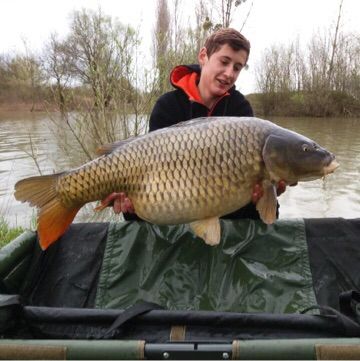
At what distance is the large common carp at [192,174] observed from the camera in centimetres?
111

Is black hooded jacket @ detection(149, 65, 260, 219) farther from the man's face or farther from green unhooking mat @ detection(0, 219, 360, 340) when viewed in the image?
green unhooking mat @ detection(0, 219, 360, 340)

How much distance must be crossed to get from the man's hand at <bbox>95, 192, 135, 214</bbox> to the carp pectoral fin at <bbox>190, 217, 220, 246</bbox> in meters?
0.23

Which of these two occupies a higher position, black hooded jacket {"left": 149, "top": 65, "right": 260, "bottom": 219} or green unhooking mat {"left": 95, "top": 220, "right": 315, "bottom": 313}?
black hooded jacket {"left": 149, "top": 65, "right": 260, "bottom": 219}

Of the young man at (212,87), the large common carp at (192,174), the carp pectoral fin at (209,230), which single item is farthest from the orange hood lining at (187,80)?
the carp pectoral fin at (209,230)

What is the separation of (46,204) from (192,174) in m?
0.42

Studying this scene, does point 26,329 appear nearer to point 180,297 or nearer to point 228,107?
point 180,297

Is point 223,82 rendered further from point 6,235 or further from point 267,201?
point 6,235

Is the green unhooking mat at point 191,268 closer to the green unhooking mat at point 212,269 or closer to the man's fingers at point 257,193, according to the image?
the green unhooking mat at point 212,269

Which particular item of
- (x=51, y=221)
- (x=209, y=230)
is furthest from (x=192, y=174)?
(x=51, y=221)

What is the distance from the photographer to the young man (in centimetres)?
148

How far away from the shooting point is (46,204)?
117 cm

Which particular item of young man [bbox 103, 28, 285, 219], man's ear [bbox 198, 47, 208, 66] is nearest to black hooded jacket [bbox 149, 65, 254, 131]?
young man [bbox 103, 28, 285, 219]

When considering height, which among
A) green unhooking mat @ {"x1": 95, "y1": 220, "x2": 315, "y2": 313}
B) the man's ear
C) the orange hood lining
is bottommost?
green unhooking mat @ {"x1": 95, "y1": 220, "x2": 315, "y2": 313}

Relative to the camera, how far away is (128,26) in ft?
9.43
